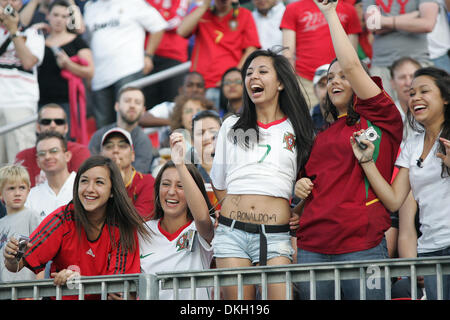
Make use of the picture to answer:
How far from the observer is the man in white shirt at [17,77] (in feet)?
31.3

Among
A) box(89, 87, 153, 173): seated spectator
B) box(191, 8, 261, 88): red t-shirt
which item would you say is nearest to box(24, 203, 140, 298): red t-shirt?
box(89, 87, 153, 173): seated spectator

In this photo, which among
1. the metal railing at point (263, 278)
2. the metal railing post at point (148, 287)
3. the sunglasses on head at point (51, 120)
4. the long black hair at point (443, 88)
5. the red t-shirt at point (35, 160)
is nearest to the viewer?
the metal railing at point (263, 278)

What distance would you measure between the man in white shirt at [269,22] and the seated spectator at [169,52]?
3.98 feet

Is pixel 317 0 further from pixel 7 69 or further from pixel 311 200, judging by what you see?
pixel 7 69

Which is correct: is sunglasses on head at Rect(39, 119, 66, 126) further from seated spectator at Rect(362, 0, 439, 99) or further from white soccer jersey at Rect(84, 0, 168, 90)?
seated spectator at Rect(362, 0, 439, 99)

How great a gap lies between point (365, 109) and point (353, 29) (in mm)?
4251

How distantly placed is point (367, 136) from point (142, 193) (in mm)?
2622

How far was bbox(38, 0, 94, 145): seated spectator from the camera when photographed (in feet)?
32.7

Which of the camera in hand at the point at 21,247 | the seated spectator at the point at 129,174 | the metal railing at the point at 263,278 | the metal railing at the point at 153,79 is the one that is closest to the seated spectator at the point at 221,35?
the metal railing at the point at 153,79

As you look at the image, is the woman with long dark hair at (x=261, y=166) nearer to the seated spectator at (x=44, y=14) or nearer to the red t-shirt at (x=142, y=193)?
the red t-shirt at (x=142, y=193)

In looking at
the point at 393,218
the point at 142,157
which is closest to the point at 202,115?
the point at 142,157

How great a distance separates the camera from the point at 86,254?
18.1 ft

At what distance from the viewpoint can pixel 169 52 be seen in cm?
1100

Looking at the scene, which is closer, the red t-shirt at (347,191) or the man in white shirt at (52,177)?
the red t-shirt at (347,191)
